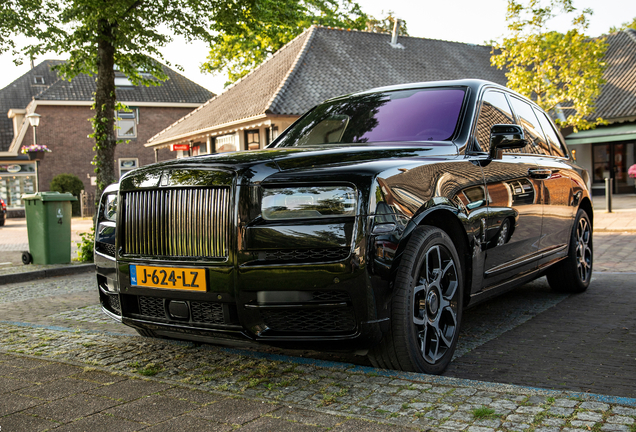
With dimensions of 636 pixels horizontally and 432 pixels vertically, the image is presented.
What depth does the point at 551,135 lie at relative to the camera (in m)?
6.01

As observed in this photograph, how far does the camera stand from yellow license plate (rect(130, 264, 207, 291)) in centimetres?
319

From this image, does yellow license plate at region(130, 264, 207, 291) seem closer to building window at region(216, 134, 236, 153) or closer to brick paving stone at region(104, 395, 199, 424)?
brick paving stone at region(104, 395, 199, 424)

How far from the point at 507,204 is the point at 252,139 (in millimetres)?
20586

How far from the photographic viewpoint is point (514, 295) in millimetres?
6160

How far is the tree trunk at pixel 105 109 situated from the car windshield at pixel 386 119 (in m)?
7.79

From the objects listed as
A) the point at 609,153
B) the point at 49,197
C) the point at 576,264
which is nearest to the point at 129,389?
the point at 576,264

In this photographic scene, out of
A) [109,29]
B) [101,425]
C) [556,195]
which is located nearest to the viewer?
[101,425]

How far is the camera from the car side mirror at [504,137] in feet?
13.7

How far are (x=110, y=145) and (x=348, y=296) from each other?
10144 millimetres

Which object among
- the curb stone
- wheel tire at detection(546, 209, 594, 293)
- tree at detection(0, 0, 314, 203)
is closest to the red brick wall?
tree at detection(0, 0, 314, 203)

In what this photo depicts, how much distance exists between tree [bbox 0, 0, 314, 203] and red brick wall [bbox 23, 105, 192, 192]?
28.0 metres

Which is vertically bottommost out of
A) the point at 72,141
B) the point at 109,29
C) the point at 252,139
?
the point at 252,139

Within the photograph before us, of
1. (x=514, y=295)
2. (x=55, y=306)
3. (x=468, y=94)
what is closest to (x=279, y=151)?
(x=468, y=94)

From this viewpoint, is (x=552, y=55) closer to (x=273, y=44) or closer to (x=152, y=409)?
(x=273, y=44)
